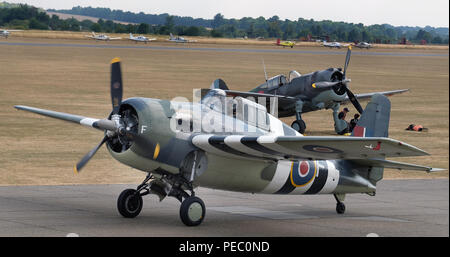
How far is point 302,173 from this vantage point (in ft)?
45.9

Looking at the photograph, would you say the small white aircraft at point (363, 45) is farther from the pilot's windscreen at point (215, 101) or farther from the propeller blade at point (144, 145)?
the propeller blade at point (144, 145)

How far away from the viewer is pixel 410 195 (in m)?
18.2

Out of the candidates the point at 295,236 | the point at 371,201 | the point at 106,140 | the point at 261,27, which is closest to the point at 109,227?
→ the point at 106,140

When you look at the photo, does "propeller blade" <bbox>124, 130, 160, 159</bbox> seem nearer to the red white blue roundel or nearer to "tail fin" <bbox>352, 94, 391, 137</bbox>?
the red white blue roundel

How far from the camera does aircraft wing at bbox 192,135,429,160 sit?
10.8 m

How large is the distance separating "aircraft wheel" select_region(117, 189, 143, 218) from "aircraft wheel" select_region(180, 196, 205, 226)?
3.99 feet

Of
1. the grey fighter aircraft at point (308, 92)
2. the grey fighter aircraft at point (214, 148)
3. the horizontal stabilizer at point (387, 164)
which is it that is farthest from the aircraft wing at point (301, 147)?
the grey fighter aircraft at point (308, 92)

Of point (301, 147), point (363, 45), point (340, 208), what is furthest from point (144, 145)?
point (363, 45)

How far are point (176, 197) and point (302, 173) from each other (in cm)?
241

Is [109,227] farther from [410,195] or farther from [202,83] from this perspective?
[202,83]

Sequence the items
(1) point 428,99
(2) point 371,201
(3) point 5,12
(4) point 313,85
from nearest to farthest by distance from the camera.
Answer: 1. (2) point 371,201
2. (4) point 313,85
3. (1) point 428,99
4. (3) point 5,12

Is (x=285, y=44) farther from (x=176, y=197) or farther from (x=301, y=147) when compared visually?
(x=301, y=147)

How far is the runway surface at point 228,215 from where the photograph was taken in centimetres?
1266
